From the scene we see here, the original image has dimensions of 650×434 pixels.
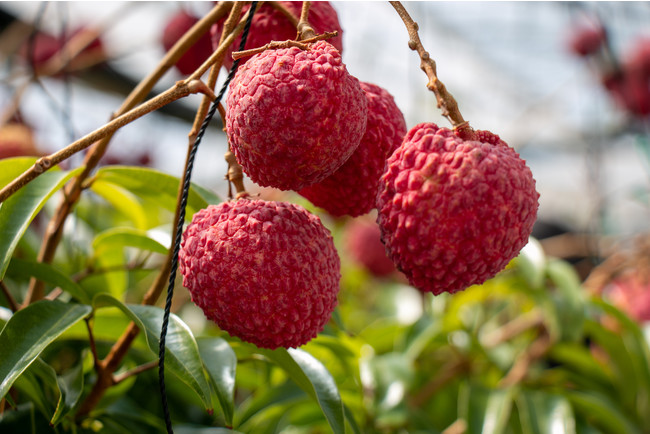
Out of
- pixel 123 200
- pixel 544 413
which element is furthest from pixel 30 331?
pixel 544 413

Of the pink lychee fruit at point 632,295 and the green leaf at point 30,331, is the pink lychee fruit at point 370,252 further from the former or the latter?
the green leaf at point 30,331

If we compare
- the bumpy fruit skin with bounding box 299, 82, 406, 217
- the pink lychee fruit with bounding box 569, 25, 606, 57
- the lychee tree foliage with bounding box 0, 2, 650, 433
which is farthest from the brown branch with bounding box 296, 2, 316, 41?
the pink lychee fruit with bounding box 569, 25, 606, 57

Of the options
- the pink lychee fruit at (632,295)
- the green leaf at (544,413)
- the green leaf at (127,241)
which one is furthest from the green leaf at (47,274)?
the pink lychee fruit at (632,295)

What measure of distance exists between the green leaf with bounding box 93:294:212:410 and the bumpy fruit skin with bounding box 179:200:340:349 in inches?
1.2

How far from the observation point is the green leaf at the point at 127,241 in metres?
0.75

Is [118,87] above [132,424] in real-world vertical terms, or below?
above

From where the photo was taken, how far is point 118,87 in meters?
1.96

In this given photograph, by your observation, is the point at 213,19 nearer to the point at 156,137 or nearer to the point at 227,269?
the point at 227,269

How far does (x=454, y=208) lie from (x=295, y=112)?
147mm

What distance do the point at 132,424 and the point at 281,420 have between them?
223mm

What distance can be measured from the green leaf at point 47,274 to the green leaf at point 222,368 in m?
0.16

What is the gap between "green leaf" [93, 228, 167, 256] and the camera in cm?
75

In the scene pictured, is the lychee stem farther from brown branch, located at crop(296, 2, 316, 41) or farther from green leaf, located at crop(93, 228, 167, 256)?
green leaf, located at crop(93, 228, 167, 256)

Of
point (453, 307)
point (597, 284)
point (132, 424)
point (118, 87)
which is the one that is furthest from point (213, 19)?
point (118, 87)
